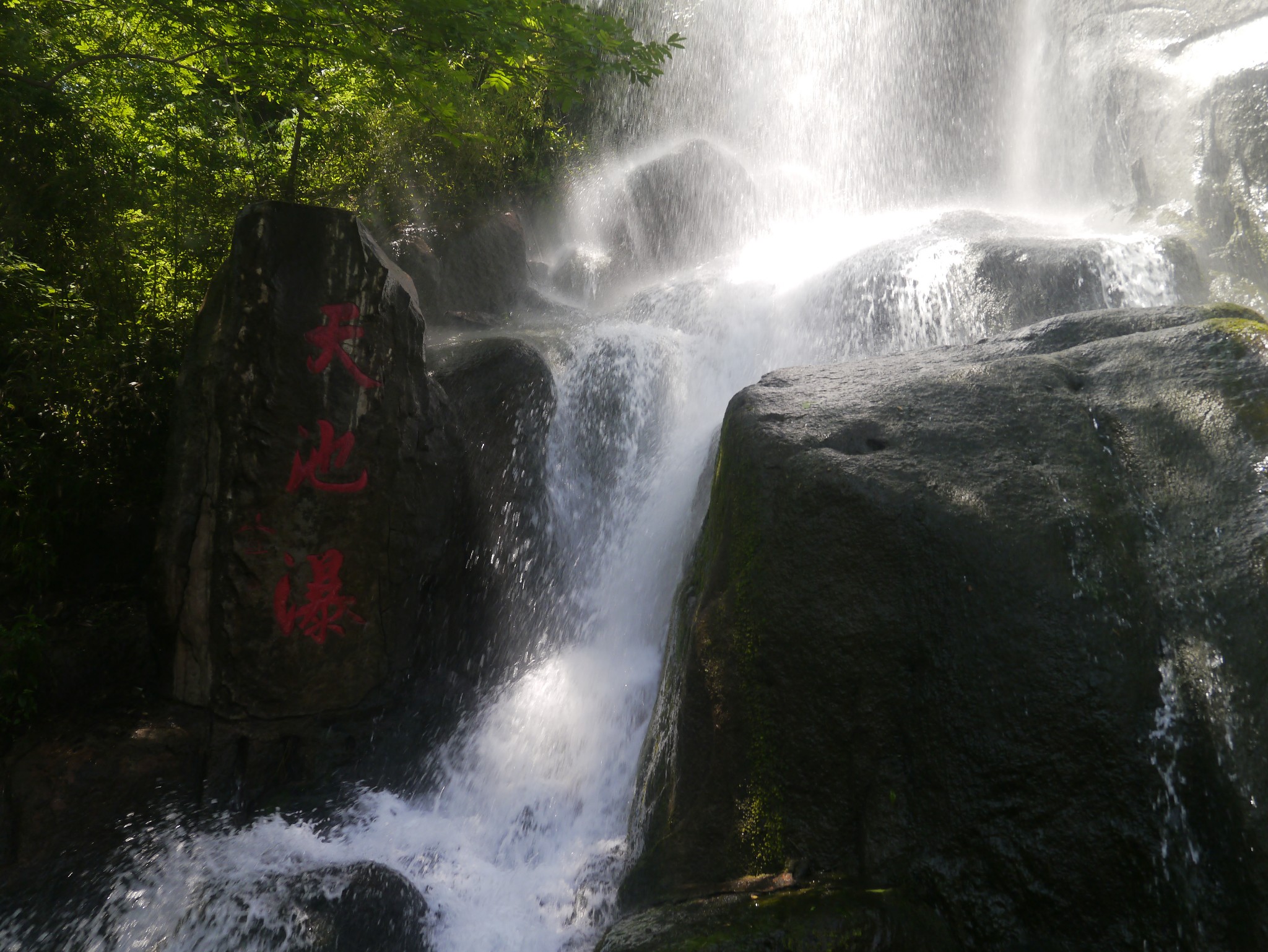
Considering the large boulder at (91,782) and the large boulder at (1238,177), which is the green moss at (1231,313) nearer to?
the large boulder at (1238,177)

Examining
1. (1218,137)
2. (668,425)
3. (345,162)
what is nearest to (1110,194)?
(1218,137)

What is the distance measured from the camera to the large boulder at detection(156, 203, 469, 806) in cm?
525

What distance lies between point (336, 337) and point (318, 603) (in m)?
1.88

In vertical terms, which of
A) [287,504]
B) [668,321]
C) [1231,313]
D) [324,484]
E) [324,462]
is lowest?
[287,504]

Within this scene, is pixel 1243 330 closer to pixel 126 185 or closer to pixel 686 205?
pixel 126 185

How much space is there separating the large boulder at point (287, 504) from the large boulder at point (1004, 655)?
2.62 metres

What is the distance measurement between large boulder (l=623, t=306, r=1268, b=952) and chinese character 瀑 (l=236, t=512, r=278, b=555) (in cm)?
299

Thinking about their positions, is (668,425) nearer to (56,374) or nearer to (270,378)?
(270,378)

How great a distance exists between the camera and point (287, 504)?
536 centimetres

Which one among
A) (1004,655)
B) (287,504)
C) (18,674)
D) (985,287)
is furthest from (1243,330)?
(18,674)

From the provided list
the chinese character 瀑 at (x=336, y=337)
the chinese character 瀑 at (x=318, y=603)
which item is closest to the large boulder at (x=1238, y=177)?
the chinese character 瀑 at (x=336, y=337)

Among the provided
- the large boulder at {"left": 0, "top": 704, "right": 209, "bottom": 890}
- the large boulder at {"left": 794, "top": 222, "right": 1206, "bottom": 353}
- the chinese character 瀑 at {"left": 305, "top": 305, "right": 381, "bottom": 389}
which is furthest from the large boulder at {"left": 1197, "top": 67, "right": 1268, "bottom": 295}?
the large boulder at {"left": 0, "top": 704, "right": 209, "bottom": 890}

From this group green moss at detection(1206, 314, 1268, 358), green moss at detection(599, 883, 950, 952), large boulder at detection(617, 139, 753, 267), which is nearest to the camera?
green moss at detection(599, 883, 950, 952)

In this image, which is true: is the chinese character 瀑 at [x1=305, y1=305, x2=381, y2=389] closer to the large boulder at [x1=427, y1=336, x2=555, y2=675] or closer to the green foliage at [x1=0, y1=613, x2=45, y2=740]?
the large boulder at [x1=427, y1=336, x2=555, y2=675]
